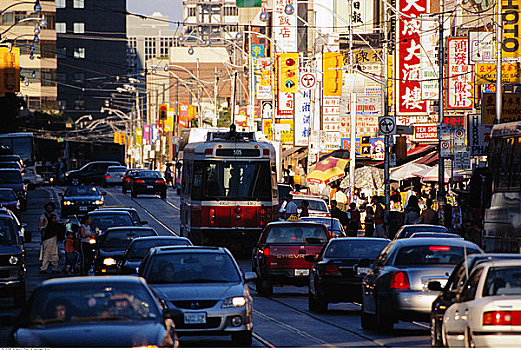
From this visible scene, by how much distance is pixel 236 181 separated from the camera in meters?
33.8

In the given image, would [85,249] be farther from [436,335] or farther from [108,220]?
[436,335]

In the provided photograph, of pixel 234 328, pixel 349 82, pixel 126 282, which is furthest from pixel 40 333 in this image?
pixel 349 82

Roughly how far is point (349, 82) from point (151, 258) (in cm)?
3076

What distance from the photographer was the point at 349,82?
4544 centimetres

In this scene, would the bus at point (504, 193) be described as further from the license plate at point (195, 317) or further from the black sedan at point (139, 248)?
the license plate at point (195, 317)

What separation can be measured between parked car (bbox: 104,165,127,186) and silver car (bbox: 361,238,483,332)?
70.5 metres

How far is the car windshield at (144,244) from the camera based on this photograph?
21359 millimetres

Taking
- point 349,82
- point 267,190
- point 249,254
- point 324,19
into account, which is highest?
point 324,19

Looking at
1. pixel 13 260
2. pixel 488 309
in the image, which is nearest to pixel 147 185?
pixel 13 260

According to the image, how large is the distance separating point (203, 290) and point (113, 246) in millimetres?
11332

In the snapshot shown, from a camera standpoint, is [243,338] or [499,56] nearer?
[243,338]

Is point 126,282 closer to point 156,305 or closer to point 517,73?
point 156,305

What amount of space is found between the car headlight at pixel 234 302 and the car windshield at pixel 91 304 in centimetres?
388

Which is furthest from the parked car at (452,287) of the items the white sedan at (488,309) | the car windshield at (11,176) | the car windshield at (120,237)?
the car windshield at (11,176)
